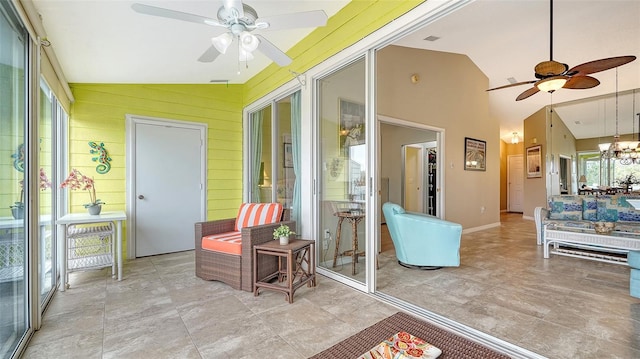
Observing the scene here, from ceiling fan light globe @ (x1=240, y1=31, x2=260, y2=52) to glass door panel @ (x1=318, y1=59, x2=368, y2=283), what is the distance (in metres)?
1.25

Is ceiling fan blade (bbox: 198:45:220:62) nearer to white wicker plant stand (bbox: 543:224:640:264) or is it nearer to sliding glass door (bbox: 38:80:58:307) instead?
sliding glass door (bbox: 38:80:58:307)

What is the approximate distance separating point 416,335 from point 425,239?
72.9 inches

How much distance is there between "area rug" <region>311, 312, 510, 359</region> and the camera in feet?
5.56

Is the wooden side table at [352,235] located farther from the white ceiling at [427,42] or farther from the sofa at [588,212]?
the sofa at [588,212]

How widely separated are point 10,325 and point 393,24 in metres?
3.57

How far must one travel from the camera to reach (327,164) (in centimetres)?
350

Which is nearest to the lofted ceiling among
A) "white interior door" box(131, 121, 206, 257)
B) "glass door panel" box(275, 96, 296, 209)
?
"glass door panel" box(275, 96, 296, 209)

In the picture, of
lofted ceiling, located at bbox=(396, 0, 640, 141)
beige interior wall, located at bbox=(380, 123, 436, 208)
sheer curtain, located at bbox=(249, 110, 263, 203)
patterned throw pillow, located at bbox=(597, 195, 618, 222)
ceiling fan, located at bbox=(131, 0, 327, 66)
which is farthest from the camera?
beige interior wall, located at bbox=(380, 123, 436, 208)

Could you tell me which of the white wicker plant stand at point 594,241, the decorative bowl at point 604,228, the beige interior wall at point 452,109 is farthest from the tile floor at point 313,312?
the beige interior wall at point 452,109

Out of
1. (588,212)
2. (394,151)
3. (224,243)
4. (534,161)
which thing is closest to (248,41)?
(224,243)

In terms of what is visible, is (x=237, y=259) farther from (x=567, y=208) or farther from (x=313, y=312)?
(x=567, y=208)

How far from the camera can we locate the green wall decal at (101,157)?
4.00 metres

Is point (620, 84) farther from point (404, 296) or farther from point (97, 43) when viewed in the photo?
point (97, 43)

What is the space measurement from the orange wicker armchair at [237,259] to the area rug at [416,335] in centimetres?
137
